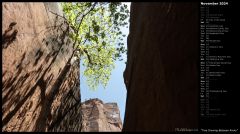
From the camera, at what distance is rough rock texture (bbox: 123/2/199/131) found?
482 cm

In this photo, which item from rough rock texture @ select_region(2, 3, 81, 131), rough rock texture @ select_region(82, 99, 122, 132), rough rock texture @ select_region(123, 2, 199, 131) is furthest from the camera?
→ rough rock texture @ select_region(82, 99, 122, 132)

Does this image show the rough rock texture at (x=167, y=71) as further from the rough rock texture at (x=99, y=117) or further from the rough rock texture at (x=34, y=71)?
the rough rock texture at (x=99, y=117)

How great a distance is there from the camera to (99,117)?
21531 mm

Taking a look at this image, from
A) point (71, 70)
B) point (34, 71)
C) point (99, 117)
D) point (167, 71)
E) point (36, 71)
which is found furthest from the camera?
point (99, 117)

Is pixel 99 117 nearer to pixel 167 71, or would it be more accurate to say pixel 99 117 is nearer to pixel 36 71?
pixel 36 71

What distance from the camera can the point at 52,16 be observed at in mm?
12078

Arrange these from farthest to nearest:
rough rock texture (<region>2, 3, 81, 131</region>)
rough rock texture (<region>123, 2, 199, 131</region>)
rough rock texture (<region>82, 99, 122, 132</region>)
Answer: rough rock texture (<region>82, 99, 122, 132</region>), rough rock texture (<region>2, 3, 81, 131</region>), rough rock texture (<region>123, 2, 199, 131</region>)

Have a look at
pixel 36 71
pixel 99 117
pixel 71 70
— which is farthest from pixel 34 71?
pixel 99 117

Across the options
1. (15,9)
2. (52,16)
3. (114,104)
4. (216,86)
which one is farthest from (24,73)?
(114,104)

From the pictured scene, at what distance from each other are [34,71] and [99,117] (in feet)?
41.0

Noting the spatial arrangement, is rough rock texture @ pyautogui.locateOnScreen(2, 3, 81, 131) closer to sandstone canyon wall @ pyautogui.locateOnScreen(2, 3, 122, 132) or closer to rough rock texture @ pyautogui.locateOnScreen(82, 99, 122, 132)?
sandstone canyon wall @ pyautogui.locateOnScreen(2, 3, 122, 132)

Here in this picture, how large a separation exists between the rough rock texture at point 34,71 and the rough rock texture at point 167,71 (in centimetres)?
328

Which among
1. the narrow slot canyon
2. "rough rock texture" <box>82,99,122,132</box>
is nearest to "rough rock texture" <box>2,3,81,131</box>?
the narrow slot canyon

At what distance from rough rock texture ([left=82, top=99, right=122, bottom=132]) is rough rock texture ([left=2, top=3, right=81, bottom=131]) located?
5989 millimetres
